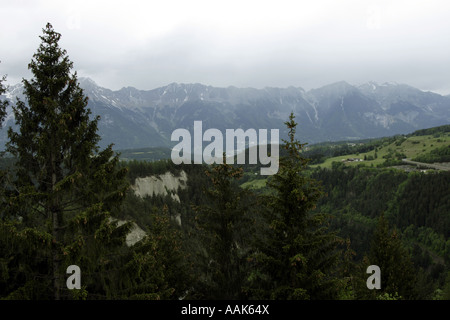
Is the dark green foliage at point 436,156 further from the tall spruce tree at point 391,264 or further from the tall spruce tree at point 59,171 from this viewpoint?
the tall spruce tree at point 59,171

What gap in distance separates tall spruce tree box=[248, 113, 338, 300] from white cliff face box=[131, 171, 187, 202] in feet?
257

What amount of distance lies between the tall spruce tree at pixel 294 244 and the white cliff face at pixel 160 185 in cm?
7832

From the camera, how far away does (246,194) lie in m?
17.5

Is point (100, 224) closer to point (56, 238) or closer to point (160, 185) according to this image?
point (56, 238)

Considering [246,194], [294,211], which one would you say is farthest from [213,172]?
[294,211]

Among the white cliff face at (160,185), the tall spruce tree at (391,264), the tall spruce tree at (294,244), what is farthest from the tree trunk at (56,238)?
the white cliff face at (160,185)

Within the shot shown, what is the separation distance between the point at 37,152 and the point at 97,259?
17.0 ft

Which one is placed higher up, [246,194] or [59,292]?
[246,194]

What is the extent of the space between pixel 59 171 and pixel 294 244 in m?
11.4

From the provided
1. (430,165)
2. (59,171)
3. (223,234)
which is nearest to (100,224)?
(59,171)

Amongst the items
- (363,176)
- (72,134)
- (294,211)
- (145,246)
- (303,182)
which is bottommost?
(363,176)

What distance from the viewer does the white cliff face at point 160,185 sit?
93.2 metres

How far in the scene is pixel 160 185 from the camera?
100 m
